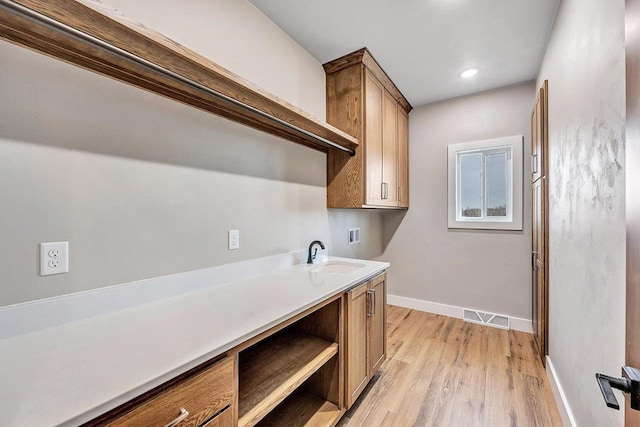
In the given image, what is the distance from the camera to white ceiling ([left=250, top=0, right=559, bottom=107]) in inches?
67.4

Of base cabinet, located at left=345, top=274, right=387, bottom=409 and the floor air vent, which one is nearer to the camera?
base cabinet, located at left=345, top=274, right=387, bottom=409

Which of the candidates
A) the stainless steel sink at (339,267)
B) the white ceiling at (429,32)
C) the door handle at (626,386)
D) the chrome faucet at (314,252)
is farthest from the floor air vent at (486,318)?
the door handle at (626,386)

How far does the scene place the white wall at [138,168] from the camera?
877 mm

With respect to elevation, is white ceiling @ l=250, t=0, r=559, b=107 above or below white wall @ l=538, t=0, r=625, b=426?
above

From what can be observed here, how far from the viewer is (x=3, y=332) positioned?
0.82 meters

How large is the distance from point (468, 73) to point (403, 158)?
41.7 inches

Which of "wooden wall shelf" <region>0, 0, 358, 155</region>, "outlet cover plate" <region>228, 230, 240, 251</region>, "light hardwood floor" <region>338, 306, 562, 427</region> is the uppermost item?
"wooden wall shelf" <region>0, 0, 358, 155</region>

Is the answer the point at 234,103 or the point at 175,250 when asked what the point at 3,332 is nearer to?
the point at 175,250

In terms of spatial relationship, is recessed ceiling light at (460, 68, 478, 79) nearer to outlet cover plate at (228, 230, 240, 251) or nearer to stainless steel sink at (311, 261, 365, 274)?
stainless steel sink at (311, 261, 365, 274)

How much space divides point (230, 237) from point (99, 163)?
0.70 metres

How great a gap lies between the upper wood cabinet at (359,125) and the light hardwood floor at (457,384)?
54.9 inches

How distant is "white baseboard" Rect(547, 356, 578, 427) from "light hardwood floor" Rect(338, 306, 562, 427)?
57 mm

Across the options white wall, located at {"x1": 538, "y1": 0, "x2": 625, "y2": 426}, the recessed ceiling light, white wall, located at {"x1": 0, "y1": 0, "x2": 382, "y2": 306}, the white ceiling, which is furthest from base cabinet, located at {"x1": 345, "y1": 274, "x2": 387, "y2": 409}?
the recessed ceiling light

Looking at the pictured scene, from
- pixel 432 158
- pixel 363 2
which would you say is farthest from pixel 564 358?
pixel 363 2
